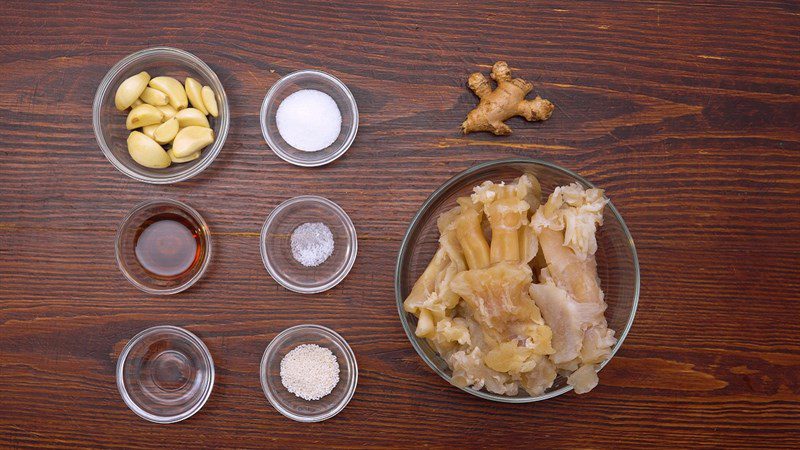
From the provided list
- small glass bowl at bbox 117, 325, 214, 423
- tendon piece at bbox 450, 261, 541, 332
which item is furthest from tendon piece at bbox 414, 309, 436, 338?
small glass bowl at bbox 117, 325, 214, 423

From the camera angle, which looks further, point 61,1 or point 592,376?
point 61,1

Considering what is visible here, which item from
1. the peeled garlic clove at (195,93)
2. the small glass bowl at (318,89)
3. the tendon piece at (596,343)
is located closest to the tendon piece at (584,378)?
the tendon piece at (596,343)

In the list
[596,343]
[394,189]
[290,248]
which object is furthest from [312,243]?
[596,343]

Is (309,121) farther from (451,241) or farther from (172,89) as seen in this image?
(451,241)

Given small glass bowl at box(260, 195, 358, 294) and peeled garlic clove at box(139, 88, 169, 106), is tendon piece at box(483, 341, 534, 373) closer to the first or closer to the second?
small glass bowl at box(260, 195, 358, 294)

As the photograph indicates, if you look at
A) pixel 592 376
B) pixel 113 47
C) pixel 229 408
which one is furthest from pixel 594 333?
pixel 113 47

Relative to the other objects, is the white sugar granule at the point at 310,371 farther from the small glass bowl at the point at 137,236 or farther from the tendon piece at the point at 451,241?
the tendon piece at the point at 451,241

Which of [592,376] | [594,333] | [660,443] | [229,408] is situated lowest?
[660,443]

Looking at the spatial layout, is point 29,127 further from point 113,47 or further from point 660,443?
point 660,443
